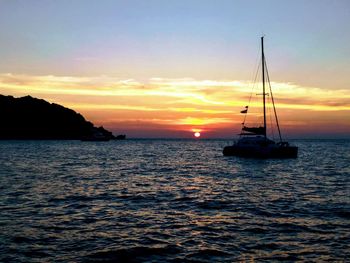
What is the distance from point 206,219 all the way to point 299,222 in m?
4.52

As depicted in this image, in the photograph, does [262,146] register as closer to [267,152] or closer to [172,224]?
[267,152]

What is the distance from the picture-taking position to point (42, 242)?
14672 mm

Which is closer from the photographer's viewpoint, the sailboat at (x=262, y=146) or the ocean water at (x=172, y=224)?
the ocean water at (x=172, y=224)

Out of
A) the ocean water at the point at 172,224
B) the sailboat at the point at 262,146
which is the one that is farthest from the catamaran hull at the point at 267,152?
the ocean water at the point at 172,224

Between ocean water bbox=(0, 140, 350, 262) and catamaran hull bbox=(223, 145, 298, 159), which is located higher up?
catamaran hull bbox=(223, 145, 298, 159)

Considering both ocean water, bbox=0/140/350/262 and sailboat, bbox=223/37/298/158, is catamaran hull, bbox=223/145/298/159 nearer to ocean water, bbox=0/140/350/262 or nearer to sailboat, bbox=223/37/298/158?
sailboat, bbox=223/37/298/158

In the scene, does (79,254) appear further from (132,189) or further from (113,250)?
(132,189)

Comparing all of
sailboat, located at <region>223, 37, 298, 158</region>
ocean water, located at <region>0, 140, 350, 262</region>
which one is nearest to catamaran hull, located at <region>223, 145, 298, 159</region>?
sailboat, located at <region>223, 37, 298, 158</region>

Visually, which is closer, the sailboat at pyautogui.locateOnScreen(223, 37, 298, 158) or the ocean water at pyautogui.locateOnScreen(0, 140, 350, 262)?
the ocean water at pyautogui.locateOnScreen(0, 140, 350, 262)

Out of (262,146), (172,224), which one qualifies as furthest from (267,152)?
(172,224)

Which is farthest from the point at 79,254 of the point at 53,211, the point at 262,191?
the point at 262,191

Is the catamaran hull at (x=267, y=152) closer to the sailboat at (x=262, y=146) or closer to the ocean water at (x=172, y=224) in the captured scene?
the sailboat at (x=262, y=146)

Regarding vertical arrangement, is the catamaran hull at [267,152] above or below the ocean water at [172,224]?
above

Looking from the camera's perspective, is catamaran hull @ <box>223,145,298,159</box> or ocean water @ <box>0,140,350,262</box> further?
catamaran hull @ <box>223,145,298,159</box>
